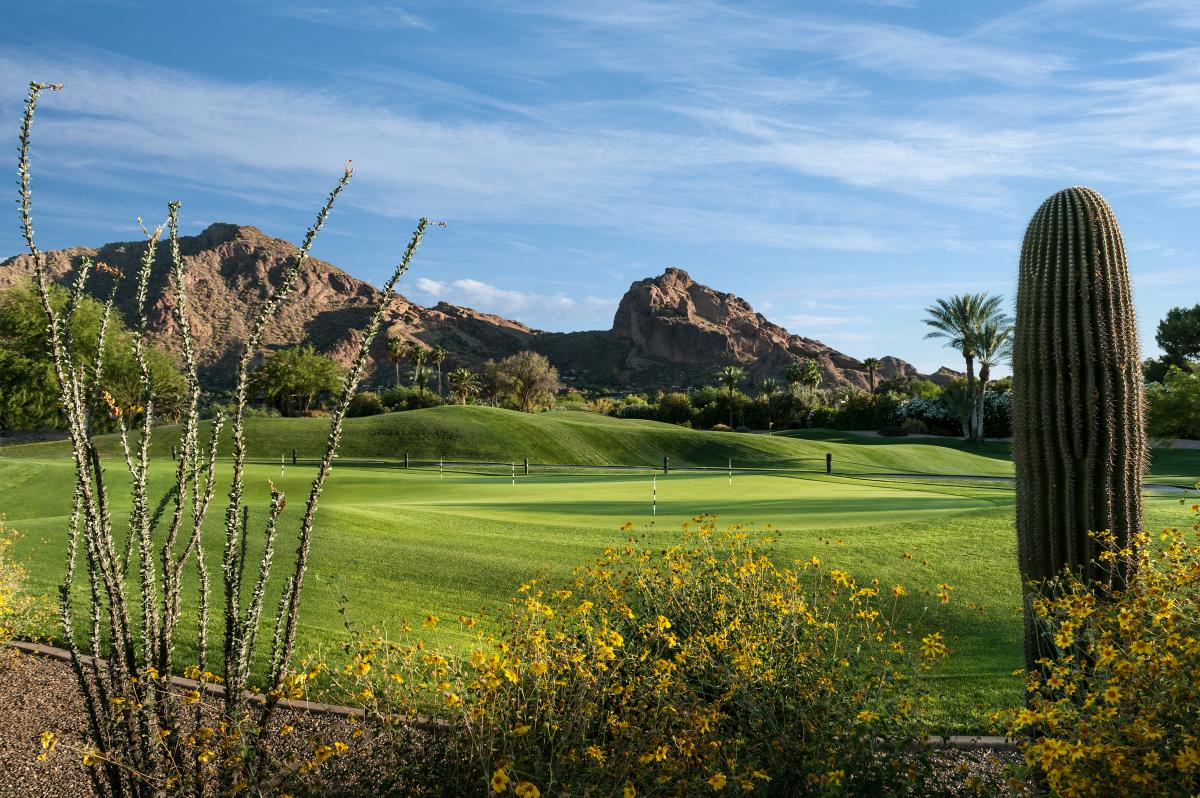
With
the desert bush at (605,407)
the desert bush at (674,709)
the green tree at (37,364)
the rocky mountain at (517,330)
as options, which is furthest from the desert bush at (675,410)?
the rocky mountain at (517,330)

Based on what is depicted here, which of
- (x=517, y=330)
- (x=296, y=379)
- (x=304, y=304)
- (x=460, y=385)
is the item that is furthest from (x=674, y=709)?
(x=517, y=330)

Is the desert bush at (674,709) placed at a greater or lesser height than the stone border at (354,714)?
greater

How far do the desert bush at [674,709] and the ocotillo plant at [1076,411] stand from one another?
2.08 meters

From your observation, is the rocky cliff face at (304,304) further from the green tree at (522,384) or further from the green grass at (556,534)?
the green grass at (556,534)

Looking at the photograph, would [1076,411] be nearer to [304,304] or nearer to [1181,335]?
[1181,335]

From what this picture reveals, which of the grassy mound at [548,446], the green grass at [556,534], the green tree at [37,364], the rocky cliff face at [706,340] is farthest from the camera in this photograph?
the rocky cliff face at [706,340]

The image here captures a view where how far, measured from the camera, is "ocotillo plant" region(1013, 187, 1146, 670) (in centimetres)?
712

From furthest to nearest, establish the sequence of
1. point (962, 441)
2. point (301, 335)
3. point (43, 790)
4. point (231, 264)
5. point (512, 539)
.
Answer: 1. point (231, 264)
2. point (301, 335)
3. point (962, 441)
4. point (512, 539)
5. point (43, 790)

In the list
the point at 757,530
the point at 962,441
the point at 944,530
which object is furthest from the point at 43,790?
the point at 962,441

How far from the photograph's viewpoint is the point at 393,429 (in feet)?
155

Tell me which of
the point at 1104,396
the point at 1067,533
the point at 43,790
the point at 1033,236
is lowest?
the point at 43,790

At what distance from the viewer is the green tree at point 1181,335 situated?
6606cm

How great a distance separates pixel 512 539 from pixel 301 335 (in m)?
131

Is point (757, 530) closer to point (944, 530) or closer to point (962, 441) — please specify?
point (944, 530)
